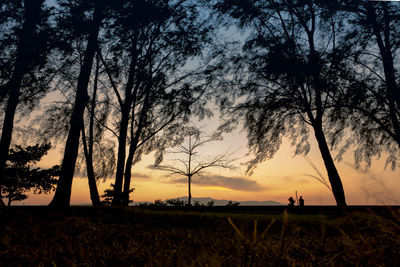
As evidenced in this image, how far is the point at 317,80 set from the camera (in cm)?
1161

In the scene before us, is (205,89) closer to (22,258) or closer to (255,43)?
(255,43)

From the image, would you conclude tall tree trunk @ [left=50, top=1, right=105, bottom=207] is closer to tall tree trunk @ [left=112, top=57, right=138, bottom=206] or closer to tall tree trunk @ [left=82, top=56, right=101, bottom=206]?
tall tree trunk @ [left=112, top=57, right=138, bottom=206]

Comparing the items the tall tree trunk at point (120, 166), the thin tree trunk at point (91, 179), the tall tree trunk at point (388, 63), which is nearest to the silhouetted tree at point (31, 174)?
the thin tree trunk at point (91, 179)

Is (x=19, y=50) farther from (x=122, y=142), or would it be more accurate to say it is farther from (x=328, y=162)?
(x=328, y=162)

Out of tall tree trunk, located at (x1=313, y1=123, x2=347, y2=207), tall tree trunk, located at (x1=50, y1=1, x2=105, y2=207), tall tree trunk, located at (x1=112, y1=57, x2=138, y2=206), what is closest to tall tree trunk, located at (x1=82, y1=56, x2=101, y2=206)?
tall tree trunk, located at (x1=112, y1=57, x2=138, y2=206)

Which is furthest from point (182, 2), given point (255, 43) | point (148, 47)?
point (255, 43)

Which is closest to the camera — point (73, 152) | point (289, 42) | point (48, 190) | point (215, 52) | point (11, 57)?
point (73, 152)

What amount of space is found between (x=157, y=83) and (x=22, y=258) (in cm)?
1264

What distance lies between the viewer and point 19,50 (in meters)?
9.96

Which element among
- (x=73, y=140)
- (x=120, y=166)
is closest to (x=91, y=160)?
(x=120, y=166)

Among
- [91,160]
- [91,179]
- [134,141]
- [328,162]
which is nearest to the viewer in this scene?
[328,162]

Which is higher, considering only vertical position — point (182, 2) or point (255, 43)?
point (182, 2)

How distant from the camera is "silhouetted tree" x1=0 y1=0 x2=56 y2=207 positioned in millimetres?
9828

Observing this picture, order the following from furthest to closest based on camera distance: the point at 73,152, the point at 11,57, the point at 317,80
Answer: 1. the point at 317,80
2. the point at 11,57
3. the point at 73,152
